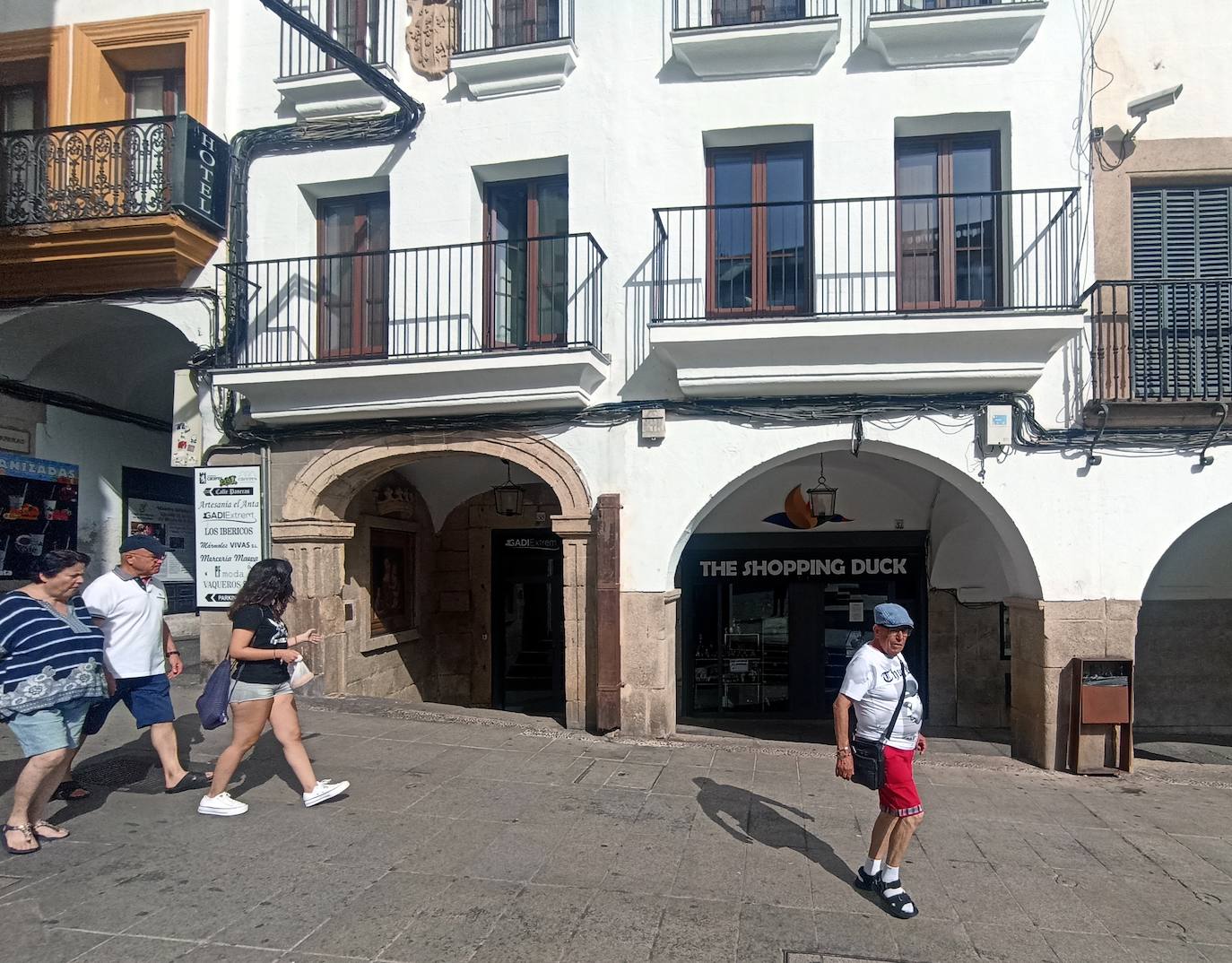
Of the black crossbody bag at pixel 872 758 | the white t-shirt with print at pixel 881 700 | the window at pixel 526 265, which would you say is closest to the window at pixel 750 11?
the window at pixel 526 265

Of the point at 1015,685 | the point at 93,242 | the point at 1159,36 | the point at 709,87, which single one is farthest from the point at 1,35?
the point at 1015,685

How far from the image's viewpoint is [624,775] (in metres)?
6.50

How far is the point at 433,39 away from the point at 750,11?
10.3 feet

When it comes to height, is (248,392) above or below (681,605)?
above

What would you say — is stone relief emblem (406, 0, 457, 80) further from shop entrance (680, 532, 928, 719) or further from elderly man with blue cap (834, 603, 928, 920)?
elderly man with blue cap (834, 603, 928, 920)

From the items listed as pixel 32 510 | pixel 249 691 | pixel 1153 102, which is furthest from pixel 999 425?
pixel 32 510

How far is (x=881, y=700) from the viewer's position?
4.25 meters

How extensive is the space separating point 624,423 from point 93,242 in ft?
18.3

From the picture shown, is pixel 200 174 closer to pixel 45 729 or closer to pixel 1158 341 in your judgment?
pixel 45 729

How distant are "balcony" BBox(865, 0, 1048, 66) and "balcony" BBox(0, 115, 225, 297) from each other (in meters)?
6.57

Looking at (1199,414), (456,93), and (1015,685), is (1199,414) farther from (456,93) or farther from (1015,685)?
(456,93)

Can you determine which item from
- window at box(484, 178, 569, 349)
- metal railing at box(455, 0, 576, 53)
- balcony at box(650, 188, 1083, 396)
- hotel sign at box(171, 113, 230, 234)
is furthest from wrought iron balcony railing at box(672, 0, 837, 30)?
hotel sign at box(171, 113, 230, 234)

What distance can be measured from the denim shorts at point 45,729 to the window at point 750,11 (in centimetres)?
759

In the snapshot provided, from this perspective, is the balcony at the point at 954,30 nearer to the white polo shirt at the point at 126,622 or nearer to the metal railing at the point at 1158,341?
the metal railing at the point at 1158,341
